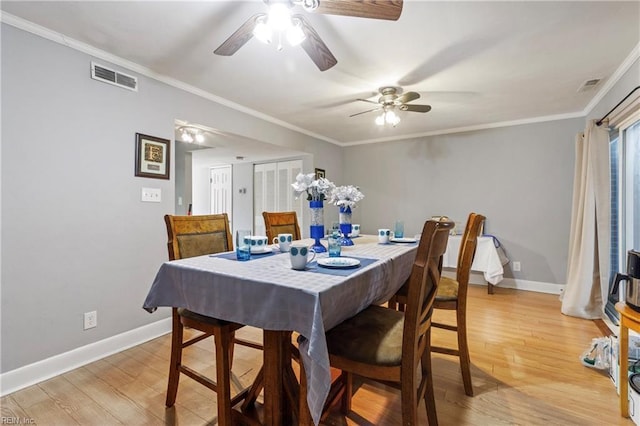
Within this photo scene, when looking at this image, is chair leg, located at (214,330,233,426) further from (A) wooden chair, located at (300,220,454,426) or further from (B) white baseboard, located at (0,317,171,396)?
(B) white baseboard, located at (0,317,171,396)

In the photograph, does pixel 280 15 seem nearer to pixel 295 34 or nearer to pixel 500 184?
pixel 295 34

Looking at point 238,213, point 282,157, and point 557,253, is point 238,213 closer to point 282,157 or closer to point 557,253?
point 282,157

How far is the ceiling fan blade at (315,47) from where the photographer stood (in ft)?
5.12

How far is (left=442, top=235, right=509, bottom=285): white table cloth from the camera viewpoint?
12.1 feet

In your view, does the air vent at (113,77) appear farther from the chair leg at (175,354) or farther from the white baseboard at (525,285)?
the white baseboard at (525,285)

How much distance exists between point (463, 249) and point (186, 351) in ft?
7.03

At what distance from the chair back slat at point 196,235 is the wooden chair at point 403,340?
3.20 ft

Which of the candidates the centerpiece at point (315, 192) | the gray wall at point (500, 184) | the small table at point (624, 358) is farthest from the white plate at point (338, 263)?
the gray wall at point (500, 184)

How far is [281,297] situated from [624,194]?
11.4 feet

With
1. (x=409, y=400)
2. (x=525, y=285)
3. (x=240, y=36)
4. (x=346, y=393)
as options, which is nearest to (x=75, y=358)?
(x=346, y=393)

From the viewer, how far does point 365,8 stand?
54.9 inches

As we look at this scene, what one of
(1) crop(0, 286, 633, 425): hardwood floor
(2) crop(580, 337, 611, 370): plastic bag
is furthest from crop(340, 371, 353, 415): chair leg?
(2) crop(580, 337, 611, 370): plastic bag

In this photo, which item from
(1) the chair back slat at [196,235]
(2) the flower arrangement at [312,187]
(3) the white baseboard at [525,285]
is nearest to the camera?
(1) the chair back slat at [196,235]

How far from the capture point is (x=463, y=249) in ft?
5.89
